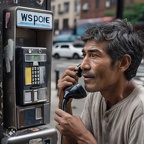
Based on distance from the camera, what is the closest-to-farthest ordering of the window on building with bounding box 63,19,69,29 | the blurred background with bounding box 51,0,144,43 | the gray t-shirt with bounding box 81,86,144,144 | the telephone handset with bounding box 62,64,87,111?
the gray t-shirt with bounding box 81,86,144,144 < the telephone handset with bounding box 62,64,87,111 < the blurred background with bounding box 51,0,144,43 < the window on building with bounding box 63,19,69,29

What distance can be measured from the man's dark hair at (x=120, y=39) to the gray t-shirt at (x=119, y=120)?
16 centimetres

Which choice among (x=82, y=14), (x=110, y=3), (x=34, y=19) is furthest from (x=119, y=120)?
(x=82, y=14)

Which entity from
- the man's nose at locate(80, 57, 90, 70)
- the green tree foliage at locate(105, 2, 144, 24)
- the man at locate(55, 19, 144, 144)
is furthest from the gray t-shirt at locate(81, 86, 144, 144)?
the green tree foliage at locate(105, 2, 144, 24)

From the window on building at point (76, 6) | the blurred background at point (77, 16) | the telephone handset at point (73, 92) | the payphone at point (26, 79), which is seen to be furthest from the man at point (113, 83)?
the window on building at point (76, 6)

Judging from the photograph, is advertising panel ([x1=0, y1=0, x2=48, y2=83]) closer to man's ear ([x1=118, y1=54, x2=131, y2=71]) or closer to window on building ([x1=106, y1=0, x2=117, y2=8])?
man's ear ([x1=118, y1=54, x2=131, y2=71])

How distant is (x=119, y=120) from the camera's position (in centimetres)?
163

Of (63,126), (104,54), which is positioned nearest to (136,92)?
(104,54)

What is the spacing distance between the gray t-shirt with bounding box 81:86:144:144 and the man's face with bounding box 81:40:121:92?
0.15 metres

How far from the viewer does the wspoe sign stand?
2203mm

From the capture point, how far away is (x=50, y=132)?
236cm

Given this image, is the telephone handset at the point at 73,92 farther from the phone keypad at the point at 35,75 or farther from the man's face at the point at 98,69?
the phone keypad at the point at 35,75

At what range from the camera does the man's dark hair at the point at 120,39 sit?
5.28 feet

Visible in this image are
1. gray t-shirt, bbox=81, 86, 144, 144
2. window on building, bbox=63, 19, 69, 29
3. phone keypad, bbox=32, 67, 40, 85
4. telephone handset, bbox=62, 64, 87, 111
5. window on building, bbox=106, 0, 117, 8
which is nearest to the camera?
gray t-shirt, bbox=81, 86, 144, 144

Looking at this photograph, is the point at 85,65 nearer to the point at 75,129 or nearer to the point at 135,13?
the point at 75,129
